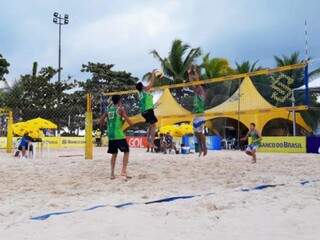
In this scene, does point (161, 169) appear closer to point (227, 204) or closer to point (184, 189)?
point (184, 189)

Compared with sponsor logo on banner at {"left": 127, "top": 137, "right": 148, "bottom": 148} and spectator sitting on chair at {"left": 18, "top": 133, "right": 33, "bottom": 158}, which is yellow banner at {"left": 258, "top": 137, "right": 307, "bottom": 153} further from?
spectator sitting on chair at {"left": 18, "top": 133, "right": 33, "bottom": 158}

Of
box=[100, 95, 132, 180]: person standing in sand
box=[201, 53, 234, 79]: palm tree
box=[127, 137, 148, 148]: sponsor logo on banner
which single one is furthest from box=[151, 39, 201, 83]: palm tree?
box=[100, 95, 132, 180]: person standing in sand

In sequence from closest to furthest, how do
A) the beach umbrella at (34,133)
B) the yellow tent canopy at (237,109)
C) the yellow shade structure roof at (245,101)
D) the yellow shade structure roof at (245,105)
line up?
the beach umbrella at (34,133)
the yellow shade structure roof at (245,105)
the yellow tent canopy at (237,109)
the yellow shade structure roof at (245,101)

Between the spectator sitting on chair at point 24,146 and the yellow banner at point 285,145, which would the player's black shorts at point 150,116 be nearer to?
the spectator sitting on chair at point 24,146

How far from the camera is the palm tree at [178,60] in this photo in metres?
35.8

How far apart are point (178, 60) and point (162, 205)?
31557 mm

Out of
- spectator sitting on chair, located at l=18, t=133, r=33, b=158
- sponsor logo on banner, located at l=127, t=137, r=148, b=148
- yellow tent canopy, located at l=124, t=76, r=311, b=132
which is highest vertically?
yellow tent canopy, located at l=124, t=76, r=311, b=132

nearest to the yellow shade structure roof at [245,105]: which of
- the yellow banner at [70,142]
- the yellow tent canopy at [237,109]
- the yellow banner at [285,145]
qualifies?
the yellow tent canopy at [237,109]

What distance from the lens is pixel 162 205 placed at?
15.8 feet

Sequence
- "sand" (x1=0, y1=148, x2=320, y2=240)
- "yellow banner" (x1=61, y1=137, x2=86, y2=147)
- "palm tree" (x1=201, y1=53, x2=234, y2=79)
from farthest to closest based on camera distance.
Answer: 1. "palm tree" (x1=201, y1=53, x2=234, y2=79)
2. "yellow banner" (x1=61, y1=137, x2=86, y2=147)
3. "sand" (x1=0, y1=148, x2=320, y2=240)

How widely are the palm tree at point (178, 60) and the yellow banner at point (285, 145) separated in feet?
54.0

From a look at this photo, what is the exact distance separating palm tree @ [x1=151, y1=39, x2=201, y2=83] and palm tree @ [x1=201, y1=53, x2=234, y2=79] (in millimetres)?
986

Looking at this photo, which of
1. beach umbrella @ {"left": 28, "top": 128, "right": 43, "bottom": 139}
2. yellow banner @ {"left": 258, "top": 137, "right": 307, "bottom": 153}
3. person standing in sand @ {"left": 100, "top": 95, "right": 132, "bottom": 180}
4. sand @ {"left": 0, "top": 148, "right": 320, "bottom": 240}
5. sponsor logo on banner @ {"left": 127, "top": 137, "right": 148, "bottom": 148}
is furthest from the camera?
sponsor logo on banner @ {"left": 127, "top": 137, "right": 148, "bottom": 148}

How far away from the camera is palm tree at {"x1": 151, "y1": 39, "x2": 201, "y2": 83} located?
117 feet
